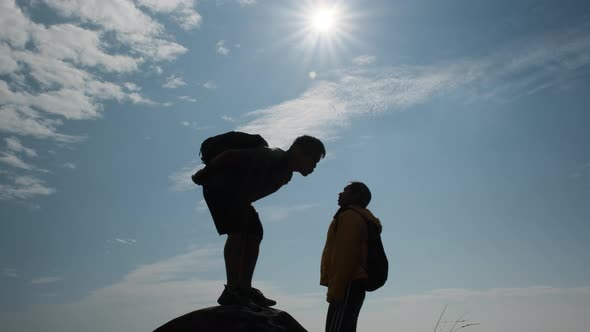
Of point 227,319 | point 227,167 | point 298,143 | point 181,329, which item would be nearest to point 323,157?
point 298,143

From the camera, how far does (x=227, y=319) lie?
509 centimetres

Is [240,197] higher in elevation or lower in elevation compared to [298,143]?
lower

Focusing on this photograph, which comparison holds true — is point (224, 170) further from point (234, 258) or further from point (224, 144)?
point (234, 258)

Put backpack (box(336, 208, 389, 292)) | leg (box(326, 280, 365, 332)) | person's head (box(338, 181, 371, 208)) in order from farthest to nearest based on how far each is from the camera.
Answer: person's head (box(338, 181, 371, 208)), backpack (box(336, 208, 389, 292)), leg (box(326, 280, 365, 332))

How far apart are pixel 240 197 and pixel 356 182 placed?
1252mm

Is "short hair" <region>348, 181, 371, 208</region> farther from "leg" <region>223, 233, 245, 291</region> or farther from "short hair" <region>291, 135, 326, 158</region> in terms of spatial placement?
"leg" <region>223, 233, 245, 291</region>

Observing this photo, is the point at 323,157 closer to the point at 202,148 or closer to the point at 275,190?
the point at 275,190

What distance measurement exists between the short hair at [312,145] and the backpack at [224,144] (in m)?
0.55

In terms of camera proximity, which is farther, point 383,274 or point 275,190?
point 275,190

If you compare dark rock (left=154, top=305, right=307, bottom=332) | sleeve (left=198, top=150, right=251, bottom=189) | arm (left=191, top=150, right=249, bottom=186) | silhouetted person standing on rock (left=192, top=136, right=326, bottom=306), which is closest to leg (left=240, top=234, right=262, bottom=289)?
silhouetted person standing on rock (left=192, top=136, right=326, bottom=306)

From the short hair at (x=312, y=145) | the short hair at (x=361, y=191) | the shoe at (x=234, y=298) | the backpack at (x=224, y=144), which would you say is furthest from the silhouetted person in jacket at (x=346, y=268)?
the backpack at (x=224, y=144)

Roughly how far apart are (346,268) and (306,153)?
48.6 inches

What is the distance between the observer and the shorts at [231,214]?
17.5ft

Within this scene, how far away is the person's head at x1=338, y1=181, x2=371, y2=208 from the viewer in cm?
548
